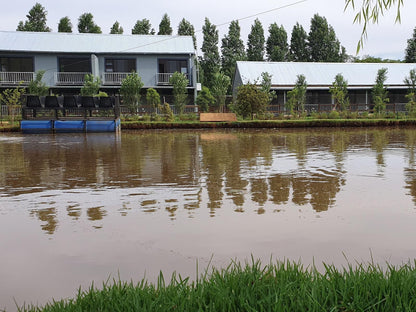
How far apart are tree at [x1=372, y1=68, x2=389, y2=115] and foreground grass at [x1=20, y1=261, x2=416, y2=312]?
3605 centimetres

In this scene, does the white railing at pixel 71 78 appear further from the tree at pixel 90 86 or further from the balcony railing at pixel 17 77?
the tree at pixel 90 86

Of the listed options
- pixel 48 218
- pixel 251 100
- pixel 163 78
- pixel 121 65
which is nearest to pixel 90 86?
pixel 121 65

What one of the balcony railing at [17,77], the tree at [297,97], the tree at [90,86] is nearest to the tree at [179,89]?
the tree at [90,86]

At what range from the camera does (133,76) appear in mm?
36156

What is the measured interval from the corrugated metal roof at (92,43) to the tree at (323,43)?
91.9 feet

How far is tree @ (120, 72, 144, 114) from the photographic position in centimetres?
3581

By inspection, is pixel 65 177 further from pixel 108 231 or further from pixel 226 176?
pixel 108 231

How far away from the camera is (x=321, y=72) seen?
43.9m

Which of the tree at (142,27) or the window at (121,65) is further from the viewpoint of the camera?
the tree at (142,27)

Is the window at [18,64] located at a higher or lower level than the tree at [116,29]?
lower

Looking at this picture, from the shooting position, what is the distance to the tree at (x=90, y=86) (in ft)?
119

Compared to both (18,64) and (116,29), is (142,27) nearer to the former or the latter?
(116,29)

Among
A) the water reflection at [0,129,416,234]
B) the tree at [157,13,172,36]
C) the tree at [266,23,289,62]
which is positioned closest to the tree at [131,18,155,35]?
the tree at [157,13,172,36]

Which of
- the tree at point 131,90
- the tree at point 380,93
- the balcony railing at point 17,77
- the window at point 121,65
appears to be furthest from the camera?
the window at point 121,65
